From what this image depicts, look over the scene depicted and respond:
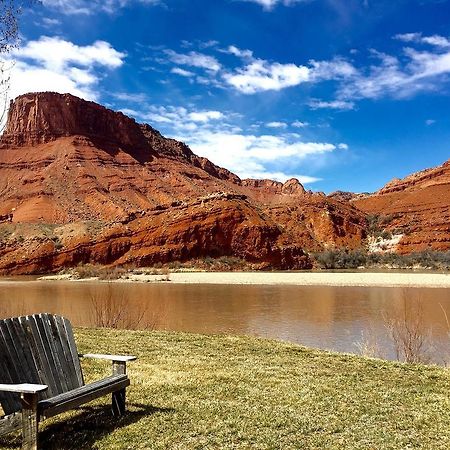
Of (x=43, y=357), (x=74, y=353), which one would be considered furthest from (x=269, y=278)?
(x=43, y=357)

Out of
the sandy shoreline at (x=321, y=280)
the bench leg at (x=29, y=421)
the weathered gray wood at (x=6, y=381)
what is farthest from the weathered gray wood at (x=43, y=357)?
the sandy shoreline at (x=321, y=280)

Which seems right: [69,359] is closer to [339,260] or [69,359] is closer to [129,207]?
[339,260]

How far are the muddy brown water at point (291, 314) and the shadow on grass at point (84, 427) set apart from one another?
750 centimetres

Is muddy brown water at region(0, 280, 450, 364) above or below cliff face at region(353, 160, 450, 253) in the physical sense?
below

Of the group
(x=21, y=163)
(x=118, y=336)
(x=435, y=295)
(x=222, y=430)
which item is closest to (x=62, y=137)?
(x=21, y=163)

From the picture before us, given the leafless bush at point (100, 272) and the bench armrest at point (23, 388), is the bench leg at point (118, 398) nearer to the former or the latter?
the bench armrest at point (23, 388)

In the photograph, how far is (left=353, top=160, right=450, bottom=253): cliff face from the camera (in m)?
86.8

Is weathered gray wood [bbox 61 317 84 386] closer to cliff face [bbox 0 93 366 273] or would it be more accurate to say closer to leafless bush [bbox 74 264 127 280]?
leafless bush [bbox 74 264 127 280]

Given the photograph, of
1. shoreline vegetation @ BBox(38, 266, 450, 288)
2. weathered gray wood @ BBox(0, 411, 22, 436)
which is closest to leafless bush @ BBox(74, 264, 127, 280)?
shoreline vegetation @ BBox(38, 266, 450, 288)

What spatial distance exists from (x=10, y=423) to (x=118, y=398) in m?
1.33

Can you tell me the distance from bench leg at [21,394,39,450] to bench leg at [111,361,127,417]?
4.15ft

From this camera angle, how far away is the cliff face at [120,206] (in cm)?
6475

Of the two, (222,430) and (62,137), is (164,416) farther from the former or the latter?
(62,137)

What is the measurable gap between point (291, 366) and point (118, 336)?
5010 millimetres
